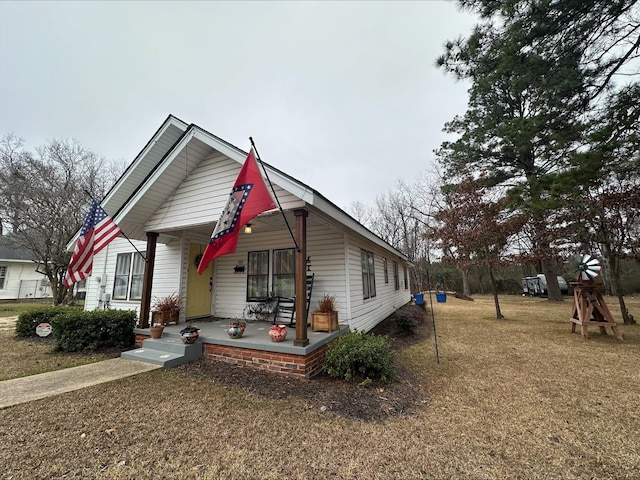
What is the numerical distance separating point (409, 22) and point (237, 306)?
33.1 feet

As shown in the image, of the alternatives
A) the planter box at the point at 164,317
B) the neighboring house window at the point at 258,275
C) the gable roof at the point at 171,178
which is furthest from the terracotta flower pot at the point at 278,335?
the planter box at the point at 164,317

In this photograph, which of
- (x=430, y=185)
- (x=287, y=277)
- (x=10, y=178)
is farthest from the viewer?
(x=430, y=185)

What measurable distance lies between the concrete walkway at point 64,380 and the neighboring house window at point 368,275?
496 centimetres

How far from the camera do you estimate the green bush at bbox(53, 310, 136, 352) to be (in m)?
5.57

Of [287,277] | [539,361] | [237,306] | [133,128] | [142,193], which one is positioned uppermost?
[133,128]

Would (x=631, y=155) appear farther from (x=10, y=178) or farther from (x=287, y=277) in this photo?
(x=10, y=178)

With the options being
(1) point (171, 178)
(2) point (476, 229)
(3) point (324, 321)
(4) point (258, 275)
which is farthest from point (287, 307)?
(2) point (476, 229)

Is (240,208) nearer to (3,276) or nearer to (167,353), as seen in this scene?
(167,353)

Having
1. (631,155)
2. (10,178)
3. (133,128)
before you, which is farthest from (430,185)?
(10,178)

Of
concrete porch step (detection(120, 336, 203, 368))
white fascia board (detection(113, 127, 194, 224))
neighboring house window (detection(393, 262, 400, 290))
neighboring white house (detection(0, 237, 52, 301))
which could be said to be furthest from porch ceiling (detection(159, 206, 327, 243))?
neighboring white house (detection(0, 237, 52, 301))

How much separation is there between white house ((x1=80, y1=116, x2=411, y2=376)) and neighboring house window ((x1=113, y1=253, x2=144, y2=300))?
33 mm

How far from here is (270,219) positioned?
6141 mm

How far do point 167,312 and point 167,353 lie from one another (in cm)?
176

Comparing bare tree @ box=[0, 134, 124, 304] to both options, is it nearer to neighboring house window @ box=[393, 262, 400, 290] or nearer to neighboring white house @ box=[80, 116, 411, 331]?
neighboring white house @ box=[80, 116, 411, 331]
